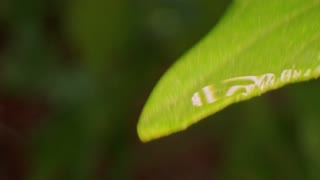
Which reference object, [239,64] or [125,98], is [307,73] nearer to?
[239,64]

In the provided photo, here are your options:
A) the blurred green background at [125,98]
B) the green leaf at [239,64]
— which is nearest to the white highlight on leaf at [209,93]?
the green leaf at [239,64]

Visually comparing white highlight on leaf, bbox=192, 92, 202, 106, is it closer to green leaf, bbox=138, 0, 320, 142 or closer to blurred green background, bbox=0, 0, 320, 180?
green leaf, bbox=138, 0, 320, 142

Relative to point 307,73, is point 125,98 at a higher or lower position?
lower

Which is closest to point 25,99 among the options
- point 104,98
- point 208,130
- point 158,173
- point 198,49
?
point 158,173

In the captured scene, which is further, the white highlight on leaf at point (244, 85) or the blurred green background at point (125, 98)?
the blurred green background at point (125, 98)

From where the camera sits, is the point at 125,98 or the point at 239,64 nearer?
the point at 239,64

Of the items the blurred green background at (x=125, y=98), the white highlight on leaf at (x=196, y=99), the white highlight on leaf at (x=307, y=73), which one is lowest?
the blurred green background at (x=125, y=98)

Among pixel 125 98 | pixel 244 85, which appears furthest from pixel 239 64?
pixel 125 98

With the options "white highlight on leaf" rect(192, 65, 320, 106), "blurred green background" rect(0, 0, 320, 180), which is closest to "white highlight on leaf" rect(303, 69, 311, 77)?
"white highlight on leaf" rect(192, 65, 320, 106)

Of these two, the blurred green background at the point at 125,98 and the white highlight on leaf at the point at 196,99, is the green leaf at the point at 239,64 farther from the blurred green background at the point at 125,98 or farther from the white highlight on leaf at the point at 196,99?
the blurred green background at the point at 125,98
